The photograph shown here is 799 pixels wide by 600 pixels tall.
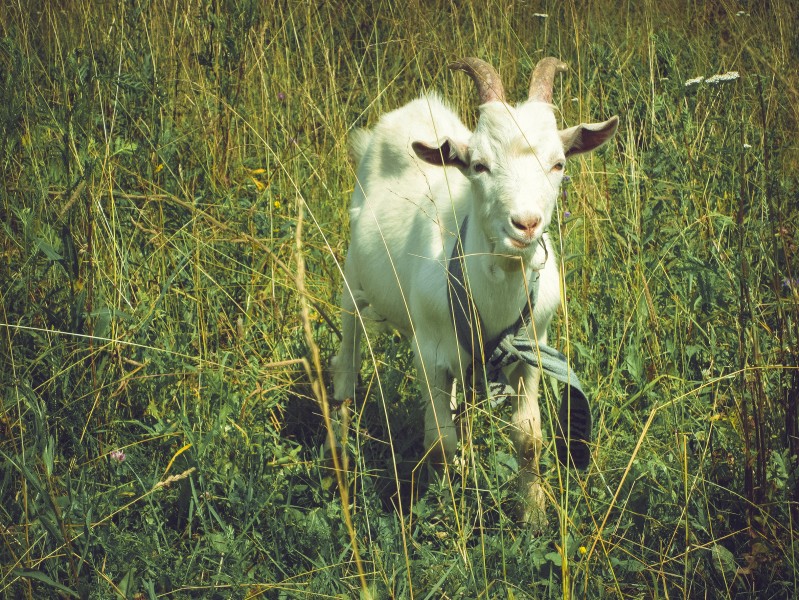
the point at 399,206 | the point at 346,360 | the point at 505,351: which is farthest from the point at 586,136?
the point at 346,360

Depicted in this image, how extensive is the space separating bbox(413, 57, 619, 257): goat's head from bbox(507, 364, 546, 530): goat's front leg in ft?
1.81

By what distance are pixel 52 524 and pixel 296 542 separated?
650 mm

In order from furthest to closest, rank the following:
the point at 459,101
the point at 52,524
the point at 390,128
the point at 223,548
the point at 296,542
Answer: the point at 459,101 < the point at 390,128 < the point at 296,542 < the point at 223,548 < the point at 52,524

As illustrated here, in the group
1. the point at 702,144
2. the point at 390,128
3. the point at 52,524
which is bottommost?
the point at 52,524

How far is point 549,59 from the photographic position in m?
2.85

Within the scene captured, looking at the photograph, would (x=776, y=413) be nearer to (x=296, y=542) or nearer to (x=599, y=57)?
(x=296, y=542)

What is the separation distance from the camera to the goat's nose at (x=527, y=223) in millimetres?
2365

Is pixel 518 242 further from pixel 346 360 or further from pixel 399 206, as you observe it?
pixel 346 360

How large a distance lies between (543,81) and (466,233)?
0.54 meters

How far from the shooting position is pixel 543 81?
2.81 metres

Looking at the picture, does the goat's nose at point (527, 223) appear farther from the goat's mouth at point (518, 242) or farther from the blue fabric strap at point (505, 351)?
the blue fabric strap at point (505, 351)

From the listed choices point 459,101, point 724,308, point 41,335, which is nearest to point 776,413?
point 724,308

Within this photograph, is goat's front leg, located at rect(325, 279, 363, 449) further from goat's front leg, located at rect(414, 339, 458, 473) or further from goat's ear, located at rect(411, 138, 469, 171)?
goat's ear, located at rect(411, 138, 469, 171)

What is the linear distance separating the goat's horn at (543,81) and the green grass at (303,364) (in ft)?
1.81
